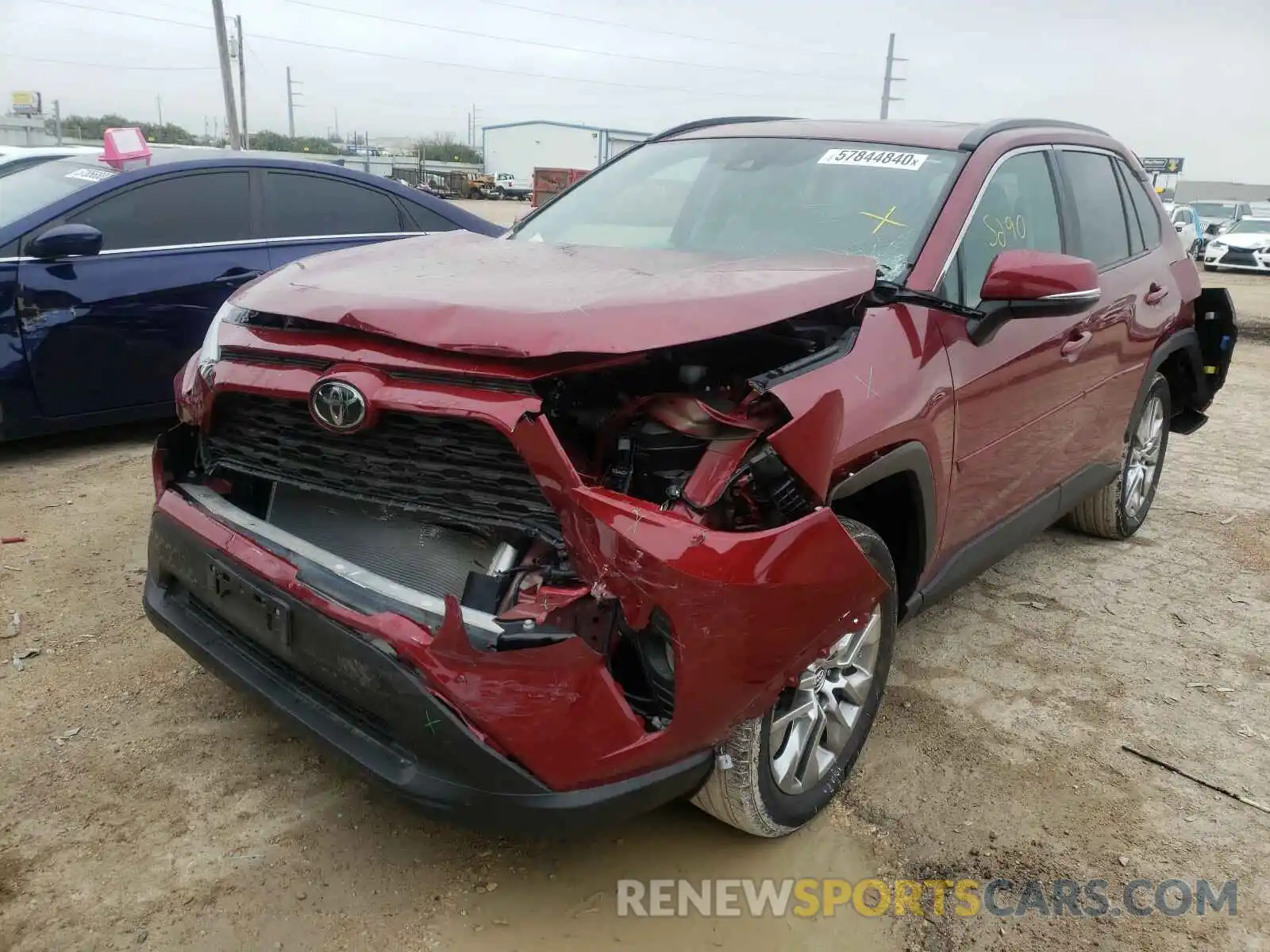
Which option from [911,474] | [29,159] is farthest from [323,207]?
[911,474]

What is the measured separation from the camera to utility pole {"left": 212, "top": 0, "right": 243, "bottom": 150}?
2752cm

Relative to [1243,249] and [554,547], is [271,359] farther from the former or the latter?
[1243,249]

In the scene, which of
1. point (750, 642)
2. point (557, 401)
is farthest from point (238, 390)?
point (750, 642)

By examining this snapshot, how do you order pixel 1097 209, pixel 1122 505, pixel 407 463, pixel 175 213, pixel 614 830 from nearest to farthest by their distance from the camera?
1. pixel 407 463
2. pixel 614 830
3. pixel 1097 209
4. pixel 1122 505
5. pixel 175 213

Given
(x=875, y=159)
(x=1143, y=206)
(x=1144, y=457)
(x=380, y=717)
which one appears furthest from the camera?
(x=1144, y=457)

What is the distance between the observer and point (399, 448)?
6.84 feet

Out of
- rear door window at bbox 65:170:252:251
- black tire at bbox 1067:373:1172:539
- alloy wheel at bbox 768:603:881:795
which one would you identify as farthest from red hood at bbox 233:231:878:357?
rear door window at bbox 65:170:252:251

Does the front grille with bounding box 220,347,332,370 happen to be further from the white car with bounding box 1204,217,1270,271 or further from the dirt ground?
the white car with bounding box 1204,217,1270,271

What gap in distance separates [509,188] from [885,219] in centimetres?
5804

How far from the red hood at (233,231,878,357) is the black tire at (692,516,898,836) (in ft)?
1.98

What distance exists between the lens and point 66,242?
4531mm

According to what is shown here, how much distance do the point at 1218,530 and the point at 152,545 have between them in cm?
482

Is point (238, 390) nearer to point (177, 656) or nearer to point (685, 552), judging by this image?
point (685, 552)

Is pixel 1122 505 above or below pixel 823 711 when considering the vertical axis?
below
